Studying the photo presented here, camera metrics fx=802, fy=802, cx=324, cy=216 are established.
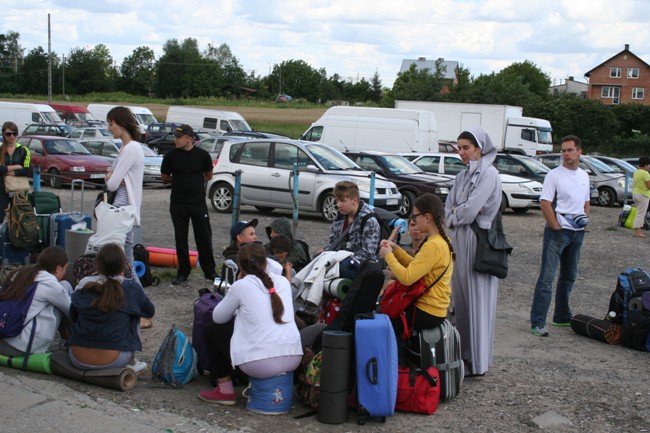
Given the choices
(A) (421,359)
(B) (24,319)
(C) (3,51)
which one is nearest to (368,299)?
(A) (421,359)

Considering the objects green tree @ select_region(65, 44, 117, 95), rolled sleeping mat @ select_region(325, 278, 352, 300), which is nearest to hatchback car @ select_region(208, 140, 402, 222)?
rolled sleeping mat @ select_region(325, 278, 352, 300)

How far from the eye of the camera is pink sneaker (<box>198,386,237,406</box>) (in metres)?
5.96

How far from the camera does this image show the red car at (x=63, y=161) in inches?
918

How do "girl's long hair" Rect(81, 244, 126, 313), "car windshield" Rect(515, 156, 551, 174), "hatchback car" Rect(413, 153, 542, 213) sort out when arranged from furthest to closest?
1. "car windshield" Rect(515, 156, 551, 174)
2. "hatchback car" Rect(413, 153, 542, 213)
3. "girl's long hair" Rect(81, 244, 126, 313)

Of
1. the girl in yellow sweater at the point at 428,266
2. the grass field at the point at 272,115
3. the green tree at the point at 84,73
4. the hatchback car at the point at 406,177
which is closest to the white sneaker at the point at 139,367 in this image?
the girl in yellow sweater at the point at 428,266

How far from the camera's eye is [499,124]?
41406 millimetres

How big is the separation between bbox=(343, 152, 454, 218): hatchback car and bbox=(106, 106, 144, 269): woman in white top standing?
11074 millimetres

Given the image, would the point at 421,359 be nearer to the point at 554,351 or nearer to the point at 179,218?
the point at 554,351

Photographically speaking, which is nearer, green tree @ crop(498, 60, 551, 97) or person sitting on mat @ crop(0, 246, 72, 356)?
person sitting on mat @ crop(0, 246, 72, 356)

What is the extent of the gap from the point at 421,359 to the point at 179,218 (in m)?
4.33

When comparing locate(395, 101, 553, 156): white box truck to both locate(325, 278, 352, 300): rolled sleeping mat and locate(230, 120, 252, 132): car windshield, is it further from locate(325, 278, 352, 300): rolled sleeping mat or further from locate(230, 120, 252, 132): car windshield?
locate(325, 278, 352, 300): rolled sleeping mat

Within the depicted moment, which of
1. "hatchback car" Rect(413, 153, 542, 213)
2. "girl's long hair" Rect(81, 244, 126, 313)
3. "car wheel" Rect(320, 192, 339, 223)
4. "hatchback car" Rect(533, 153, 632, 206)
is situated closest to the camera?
"girl's long hair" Rect(81, 244, 126, 313)

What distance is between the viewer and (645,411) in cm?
621

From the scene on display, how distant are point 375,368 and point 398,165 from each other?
15.6m
